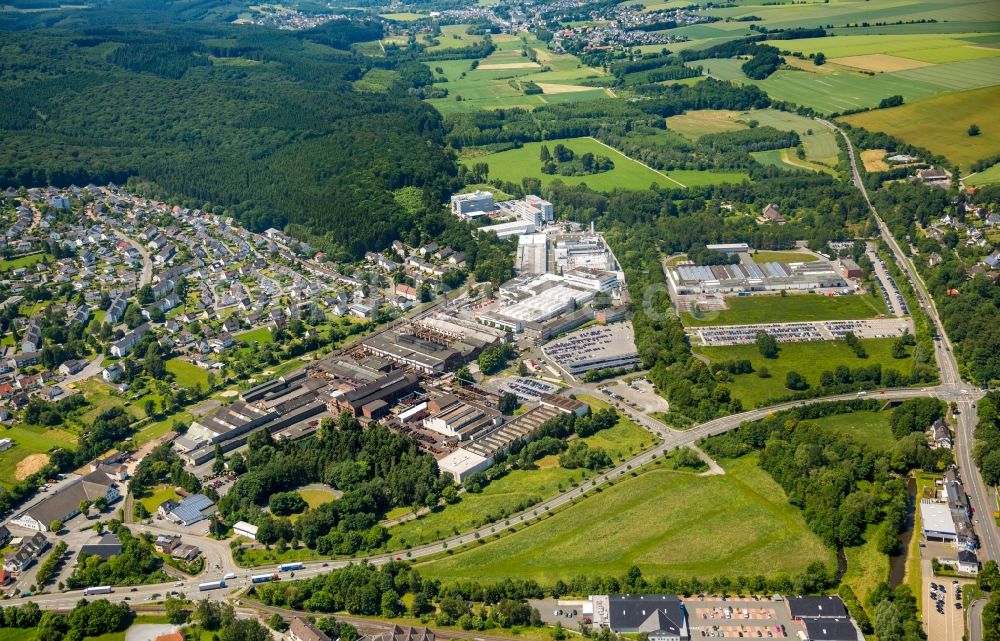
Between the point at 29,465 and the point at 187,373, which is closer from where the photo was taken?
the point at 29,465

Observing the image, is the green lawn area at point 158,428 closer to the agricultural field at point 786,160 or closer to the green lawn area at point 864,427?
the green lawn area at point 864,427

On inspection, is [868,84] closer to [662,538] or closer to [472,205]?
[472,205]

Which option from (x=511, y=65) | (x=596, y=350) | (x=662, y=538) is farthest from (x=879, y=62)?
(x=662, y=538)

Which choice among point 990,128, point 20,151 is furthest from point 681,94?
point 20,151

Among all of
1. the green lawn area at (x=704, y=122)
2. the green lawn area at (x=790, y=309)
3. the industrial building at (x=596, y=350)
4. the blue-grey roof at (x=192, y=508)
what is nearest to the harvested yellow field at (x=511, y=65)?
the green lawn area at (x=704, y=122)

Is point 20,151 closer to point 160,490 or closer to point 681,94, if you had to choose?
point 160,490
